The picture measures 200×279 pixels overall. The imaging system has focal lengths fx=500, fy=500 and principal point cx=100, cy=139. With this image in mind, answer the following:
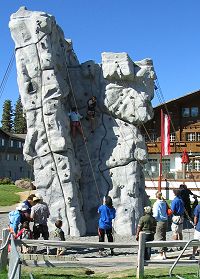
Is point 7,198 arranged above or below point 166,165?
below

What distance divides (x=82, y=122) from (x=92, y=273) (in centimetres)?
1066

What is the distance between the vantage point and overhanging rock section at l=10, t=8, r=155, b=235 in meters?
19.5

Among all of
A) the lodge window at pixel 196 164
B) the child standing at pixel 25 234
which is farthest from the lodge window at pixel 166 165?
the child standing at pixel 25 234

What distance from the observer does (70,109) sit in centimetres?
2123

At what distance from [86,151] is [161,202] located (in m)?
6.78

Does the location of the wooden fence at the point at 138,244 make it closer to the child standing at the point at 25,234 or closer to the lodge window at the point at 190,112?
the child standing at the point at 25,234

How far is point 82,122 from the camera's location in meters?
21.4

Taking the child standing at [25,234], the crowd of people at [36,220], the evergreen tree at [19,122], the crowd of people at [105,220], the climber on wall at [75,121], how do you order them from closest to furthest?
1. the crowd of people at [105,220]
2. the child standing at [25,234]
3. the crowd of people at [36,220]
4. the climber on wall at [75,121]
5. the evergreen tree at [19,122]

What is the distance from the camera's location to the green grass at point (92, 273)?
10.9 meters

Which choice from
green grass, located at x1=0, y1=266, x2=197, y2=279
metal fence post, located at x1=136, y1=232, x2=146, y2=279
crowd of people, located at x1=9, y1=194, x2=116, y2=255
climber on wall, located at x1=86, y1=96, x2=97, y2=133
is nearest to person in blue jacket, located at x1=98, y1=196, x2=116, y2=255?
crowd of people, located at x1=9, y1=194, x2=116, y2=255

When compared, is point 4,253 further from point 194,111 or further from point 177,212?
point 194,111

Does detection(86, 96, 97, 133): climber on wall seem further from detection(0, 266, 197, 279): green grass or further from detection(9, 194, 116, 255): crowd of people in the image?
detection(0, 266, 197, 279): green grass

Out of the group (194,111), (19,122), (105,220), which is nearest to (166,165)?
(194,111)

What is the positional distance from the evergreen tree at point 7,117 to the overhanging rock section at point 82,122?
85.8 metres
